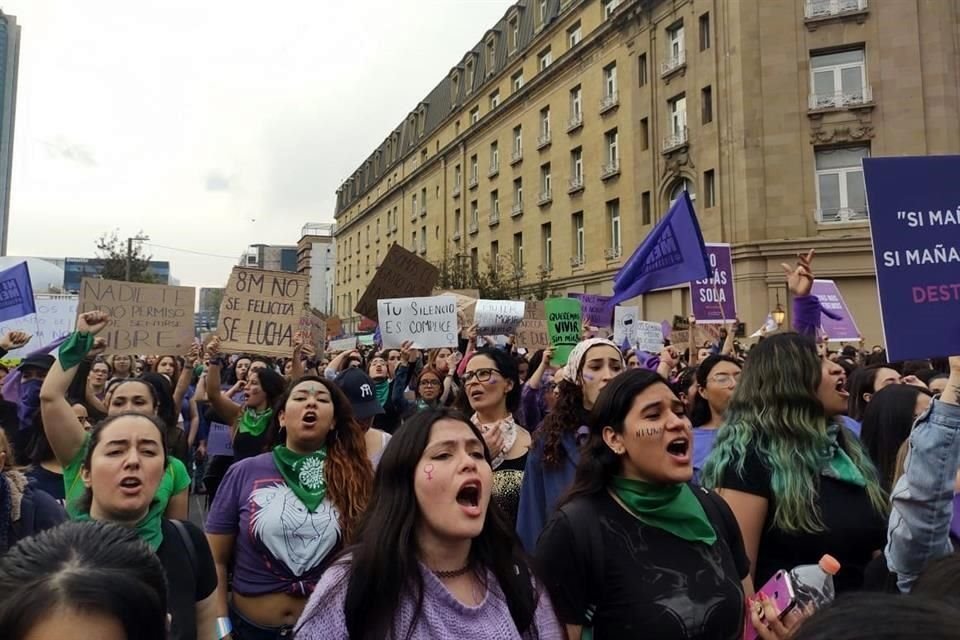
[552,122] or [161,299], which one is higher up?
[552,122]

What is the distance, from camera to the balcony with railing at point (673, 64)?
Result: 76.2 feet

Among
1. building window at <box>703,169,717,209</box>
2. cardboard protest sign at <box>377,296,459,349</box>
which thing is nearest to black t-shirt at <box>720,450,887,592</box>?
cardboard protest sign at <box>377,296,459,349</box>

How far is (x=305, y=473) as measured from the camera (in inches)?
131

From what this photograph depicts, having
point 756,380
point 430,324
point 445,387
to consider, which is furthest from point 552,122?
point 756,380

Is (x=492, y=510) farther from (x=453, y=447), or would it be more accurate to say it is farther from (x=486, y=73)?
(x=486, y=73)

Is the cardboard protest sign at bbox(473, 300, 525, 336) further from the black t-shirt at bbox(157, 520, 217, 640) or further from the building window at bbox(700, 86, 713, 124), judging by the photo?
the building window at bbox(700, 86, 713, 124)

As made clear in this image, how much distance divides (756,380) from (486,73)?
39.2 meters

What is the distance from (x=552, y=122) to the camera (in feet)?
105

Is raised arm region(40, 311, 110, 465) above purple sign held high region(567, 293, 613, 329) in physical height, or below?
below

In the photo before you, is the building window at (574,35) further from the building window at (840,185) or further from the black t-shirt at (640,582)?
the black t-shirt at (640,582)

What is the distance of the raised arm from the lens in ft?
10.6

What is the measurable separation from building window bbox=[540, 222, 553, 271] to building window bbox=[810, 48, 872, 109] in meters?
13.4

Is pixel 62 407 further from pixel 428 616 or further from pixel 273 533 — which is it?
pixel 428 616

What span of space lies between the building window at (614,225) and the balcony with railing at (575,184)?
2152 mm
